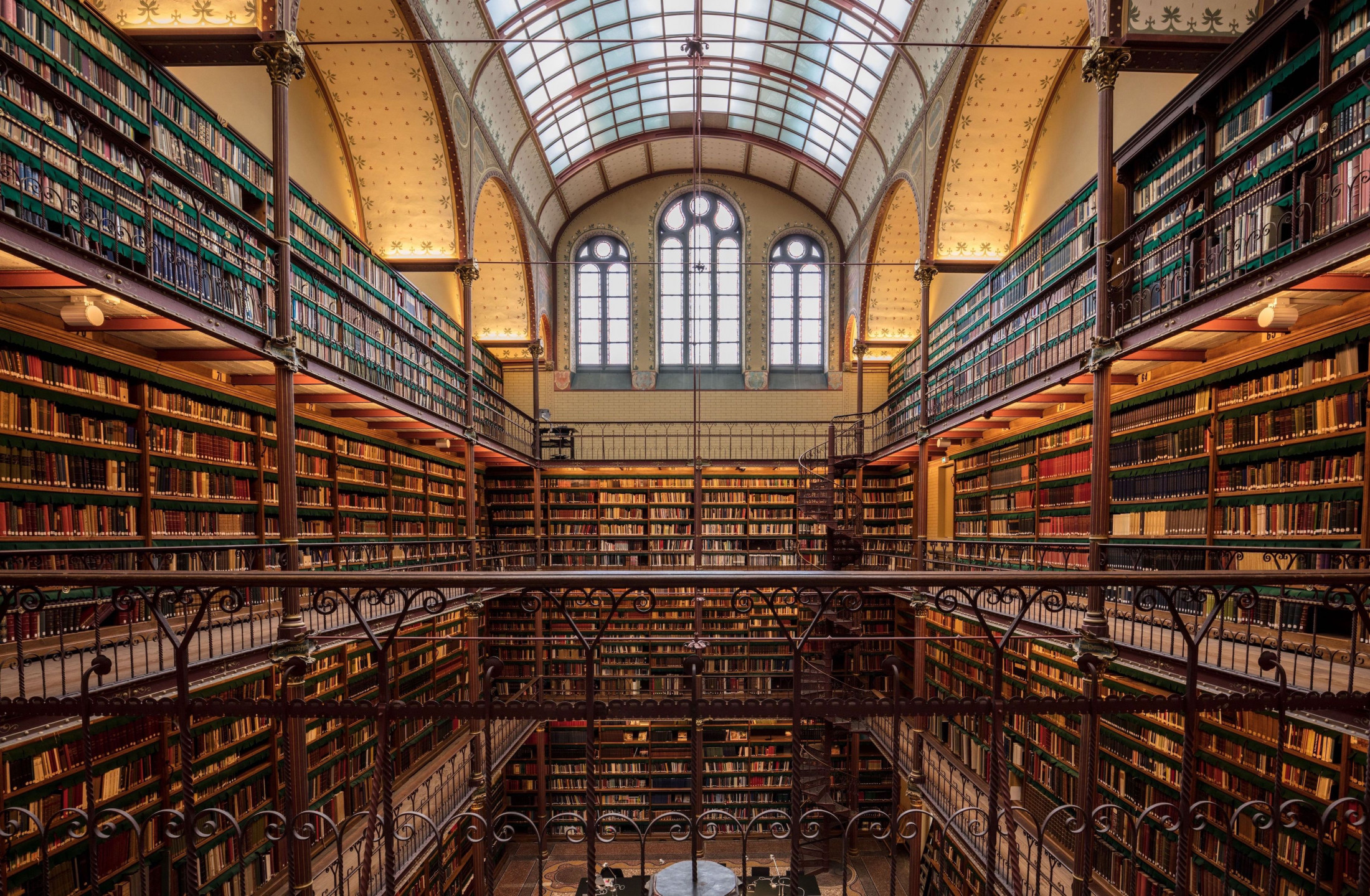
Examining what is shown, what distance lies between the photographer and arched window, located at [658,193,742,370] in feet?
45.0

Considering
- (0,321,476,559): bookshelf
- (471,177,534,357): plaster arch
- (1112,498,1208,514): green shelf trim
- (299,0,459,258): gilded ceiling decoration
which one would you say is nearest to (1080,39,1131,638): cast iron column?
(1112,498,1208,514): green shelf trim

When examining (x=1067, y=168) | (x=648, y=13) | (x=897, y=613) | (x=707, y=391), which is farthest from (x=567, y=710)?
(x=707, y=391)

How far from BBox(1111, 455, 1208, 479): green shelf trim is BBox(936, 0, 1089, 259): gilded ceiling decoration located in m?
3.99

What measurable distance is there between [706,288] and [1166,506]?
380 inches

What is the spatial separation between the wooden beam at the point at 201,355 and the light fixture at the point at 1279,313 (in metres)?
6.29

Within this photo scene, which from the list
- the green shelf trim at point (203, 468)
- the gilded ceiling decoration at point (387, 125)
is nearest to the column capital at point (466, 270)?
the gilded ceiling decoration at point (387, 125)

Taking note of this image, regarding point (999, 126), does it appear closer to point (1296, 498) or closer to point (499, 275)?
point (1296, 498)

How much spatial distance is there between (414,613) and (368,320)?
9.95 feet

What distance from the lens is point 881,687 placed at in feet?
37.4

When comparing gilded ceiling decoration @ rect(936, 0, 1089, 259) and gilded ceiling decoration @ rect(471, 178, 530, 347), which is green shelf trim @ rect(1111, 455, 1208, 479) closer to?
gilded ceiling decoration @ rect(936, 0, 1089, 259)

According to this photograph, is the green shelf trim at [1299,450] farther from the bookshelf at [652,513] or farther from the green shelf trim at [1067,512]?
the bookshelf at [652,513]

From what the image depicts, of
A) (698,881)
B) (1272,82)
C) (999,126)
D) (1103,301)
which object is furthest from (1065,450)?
(698,881)

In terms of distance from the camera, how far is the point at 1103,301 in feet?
16.2

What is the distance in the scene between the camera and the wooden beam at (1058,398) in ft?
21.4
